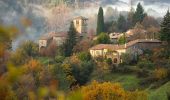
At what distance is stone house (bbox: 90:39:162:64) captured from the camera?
7544 cm

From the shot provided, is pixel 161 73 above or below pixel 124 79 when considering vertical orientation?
above

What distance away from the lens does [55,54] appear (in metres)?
84.1

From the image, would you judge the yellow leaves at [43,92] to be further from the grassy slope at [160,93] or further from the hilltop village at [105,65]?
the grassy slope at [160,93]

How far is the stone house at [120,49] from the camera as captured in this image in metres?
75.4

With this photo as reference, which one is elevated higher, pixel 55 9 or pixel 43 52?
pixel 55 9

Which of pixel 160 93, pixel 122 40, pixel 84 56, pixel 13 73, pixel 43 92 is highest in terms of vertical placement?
pixel 13 73

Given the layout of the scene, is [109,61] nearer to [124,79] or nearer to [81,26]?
[124,79]

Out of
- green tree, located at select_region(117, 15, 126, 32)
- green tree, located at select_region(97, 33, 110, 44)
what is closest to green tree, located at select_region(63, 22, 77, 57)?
green tree, located at select_region(97, 33, 110, 44)

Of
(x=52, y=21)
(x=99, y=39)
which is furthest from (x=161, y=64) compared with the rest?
(x=52, y=21)

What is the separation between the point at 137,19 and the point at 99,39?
590 inches

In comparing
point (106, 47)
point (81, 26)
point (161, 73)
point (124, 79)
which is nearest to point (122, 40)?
point (106, 47)

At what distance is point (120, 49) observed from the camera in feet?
Result: 252

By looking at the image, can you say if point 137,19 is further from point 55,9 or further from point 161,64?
point 55,9

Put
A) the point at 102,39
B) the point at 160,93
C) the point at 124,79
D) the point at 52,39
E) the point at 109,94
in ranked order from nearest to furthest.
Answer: the point at 109,94 → the point at 160,93 → the point at 124,79 → the point at 102,39 → the point at 52,39
